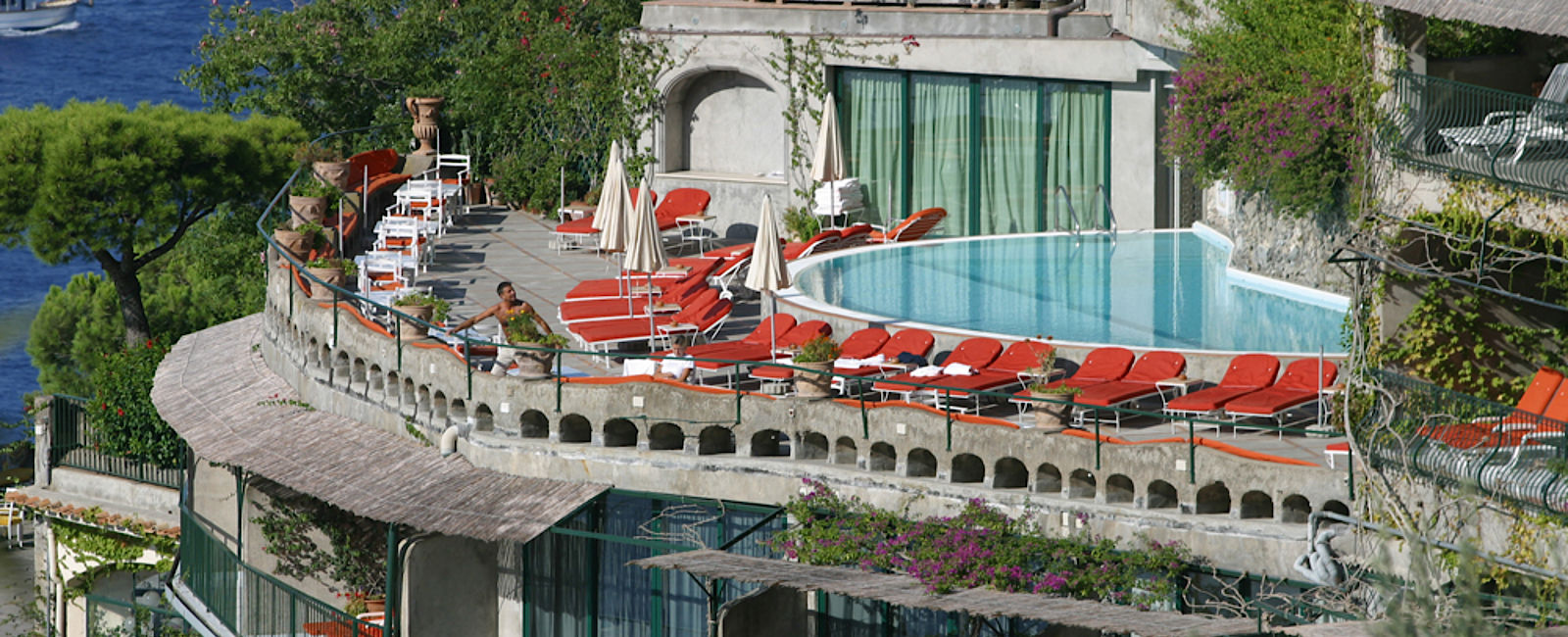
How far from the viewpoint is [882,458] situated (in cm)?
1912

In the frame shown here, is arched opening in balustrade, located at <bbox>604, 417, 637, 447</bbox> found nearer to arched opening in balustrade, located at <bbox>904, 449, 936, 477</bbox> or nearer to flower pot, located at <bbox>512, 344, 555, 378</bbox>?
flower pot, located at <bbox>512, 344, 555, 378</bbox>

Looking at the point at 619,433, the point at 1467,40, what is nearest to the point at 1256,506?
the point at 1467,40

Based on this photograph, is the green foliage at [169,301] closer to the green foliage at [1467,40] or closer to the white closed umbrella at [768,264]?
the white closed umbrella at [768,264]

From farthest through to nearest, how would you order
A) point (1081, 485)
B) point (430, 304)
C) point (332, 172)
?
point (332, 172)
point (430, 304)
point (1081, 485)

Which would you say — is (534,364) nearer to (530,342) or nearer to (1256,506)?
(530,342)

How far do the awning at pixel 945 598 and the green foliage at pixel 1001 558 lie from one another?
23cm

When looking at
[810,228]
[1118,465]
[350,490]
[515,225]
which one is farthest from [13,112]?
[1118,465]

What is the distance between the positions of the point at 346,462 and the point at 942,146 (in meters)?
14.2

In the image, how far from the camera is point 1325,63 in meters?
25.5

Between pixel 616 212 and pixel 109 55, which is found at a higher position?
pixel 109 55

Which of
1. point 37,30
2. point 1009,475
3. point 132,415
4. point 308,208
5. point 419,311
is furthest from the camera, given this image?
point 37,30

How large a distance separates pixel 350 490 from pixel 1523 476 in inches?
448

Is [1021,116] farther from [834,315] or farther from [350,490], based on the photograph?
[350,490]

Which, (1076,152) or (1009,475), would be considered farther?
(1076,152)
